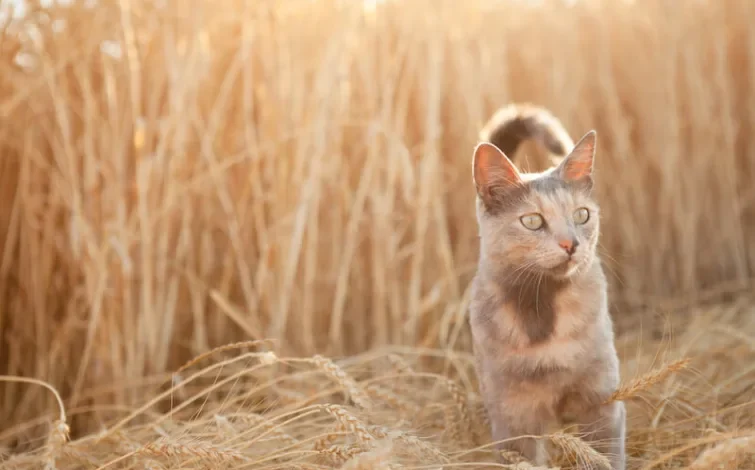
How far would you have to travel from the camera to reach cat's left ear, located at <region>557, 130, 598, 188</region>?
1301 mm

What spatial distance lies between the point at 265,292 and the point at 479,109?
0.91 metres

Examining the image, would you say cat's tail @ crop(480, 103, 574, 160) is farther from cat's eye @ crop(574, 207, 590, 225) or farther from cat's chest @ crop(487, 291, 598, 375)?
cat's chest @ crop(487, 291, 598, 375)

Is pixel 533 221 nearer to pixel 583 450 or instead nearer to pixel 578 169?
pixel 578 169

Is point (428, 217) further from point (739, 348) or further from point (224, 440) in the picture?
point (224, 440)

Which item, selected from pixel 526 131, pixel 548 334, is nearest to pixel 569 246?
pixel 548 334

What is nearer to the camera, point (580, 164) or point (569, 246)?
point (569, 246)

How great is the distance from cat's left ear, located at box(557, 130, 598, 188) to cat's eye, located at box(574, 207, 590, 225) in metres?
0.06

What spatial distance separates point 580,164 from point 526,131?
0.91 ft

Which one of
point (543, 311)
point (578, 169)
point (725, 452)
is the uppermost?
point (578, 169)

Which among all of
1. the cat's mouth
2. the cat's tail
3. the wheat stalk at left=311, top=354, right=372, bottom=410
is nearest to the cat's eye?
the cat's mouth

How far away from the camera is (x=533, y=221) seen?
4.13ft

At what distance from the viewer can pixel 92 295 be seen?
6.14ft

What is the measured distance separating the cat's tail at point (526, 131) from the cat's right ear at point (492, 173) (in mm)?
284

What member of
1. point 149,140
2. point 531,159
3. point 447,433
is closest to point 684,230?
point 531,159
